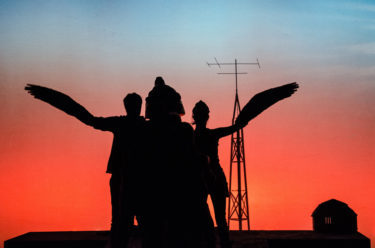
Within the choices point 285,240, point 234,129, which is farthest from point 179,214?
point 285,240

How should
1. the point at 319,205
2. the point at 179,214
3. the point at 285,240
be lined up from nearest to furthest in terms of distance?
the point at 179,214 → the point at 285,240 → the point at 319,205

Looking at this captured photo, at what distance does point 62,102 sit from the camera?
4.87 metres

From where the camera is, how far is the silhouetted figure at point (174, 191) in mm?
3969

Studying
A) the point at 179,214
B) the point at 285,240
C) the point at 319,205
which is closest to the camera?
the point at 179,214

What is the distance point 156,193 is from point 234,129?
1.70m

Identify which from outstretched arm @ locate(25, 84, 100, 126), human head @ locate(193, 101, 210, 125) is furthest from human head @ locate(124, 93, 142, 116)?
outstretched arm @ locate(25, 84, 100, 126)

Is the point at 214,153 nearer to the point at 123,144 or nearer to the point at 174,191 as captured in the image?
the point at 123,144

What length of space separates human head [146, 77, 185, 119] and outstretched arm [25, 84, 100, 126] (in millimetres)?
1016

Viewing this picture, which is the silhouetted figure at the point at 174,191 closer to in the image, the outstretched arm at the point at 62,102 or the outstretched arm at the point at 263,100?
the outstretched arm at the point at 263,100

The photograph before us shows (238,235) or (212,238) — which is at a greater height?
(212,238)

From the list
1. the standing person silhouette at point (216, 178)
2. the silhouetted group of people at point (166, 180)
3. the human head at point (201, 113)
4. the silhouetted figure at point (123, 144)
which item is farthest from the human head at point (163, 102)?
the human head at point (201, 113)

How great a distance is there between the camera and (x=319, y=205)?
21156mm

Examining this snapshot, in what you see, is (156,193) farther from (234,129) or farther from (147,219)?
(234,129)

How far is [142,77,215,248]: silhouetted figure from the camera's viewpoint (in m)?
3.97
